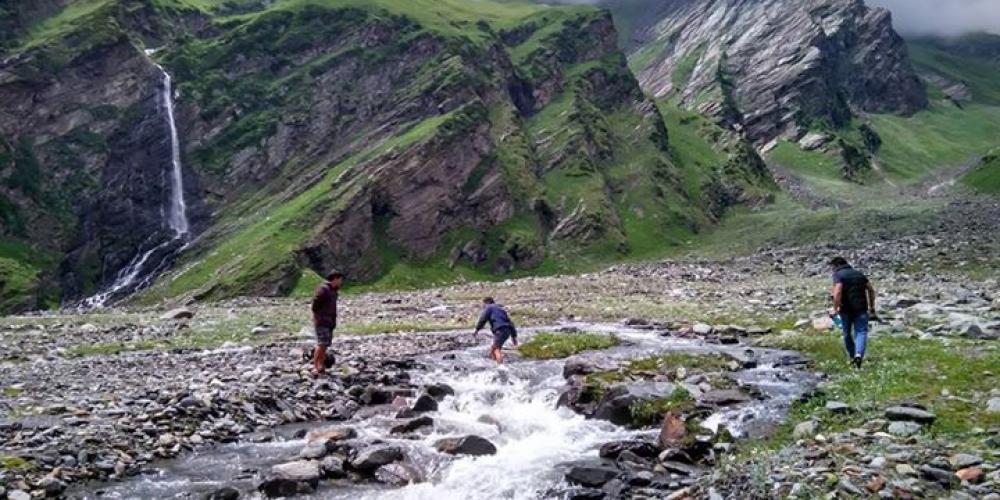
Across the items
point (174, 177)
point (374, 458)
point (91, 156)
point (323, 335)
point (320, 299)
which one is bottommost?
point (374, 458)

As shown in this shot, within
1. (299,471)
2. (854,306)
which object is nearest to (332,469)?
(299,471)

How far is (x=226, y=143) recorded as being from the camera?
11681 centimetres

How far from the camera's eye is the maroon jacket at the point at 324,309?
2898 centimetres

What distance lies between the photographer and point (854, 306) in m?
24.5

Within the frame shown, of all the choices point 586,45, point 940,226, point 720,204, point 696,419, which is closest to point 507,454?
point 696,419

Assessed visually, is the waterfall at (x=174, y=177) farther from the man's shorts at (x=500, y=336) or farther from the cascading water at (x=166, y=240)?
the man's shorts at (x=500, y=336)

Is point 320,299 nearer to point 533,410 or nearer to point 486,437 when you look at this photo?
point 533,410

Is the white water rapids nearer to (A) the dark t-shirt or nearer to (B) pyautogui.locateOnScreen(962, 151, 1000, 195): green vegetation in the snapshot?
(A) the dark t-shirt

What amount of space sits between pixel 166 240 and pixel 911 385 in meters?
98.3

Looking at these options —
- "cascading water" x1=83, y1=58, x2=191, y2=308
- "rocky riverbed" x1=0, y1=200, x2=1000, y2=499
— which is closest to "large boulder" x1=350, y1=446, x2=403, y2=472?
"rocky riverbed" x1=0, y1=200, x2=1000, y2=499

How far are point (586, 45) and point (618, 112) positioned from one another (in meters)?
21.8

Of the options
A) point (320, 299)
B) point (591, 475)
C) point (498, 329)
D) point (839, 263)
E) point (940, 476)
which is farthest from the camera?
point (498, 329)

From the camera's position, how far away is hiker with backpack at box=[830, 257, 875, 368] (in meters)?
24.5

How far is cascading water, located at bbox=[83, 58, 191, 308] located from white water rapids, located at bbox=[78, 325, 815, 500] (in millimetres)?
73839
